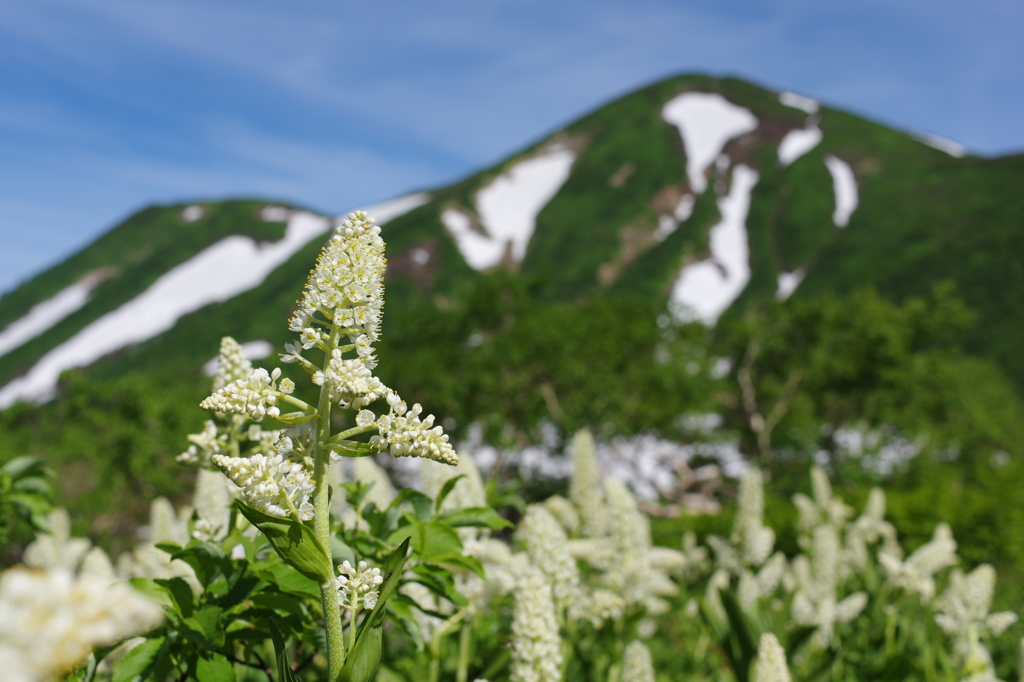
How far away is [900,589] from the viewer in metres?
6.34

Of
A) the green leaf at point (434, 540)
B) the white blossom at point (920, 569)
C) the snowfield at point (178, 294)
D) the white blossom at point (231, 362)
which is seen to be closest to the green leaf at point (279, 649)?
the green leaf at point (434, 540)

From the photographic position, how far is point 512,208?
328 feet

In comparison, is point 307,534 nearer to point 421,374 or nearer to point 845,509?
point 845,509

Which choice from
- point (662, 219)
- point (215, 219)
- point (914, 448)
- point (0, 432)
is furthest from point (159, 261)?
point (914, 448)

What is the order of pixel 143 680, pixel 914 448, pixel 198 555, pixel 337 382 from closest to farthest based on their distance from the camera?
pixel 337 382 → pixel 143 680 → pixel 198 555 → pixel 914 448

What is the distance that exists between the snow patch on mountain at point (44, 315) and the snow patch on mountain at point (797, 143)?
100987mm

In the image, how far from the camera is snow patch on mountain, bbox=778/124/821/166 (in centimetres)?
9938

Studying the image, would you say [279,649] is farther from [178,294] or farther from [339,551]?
[178,294]

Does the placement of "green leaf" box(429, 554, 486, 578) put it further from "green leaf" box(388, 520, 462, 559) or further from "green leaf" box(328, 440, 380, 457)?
"green leaf" box(328, 440, 380, 457)

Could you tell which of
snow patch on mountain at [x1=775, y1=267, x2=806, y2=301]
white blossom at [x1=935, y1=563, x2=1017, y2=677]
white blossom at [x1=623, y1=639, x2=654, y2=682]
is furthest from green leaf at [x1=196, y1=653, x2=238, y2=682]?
snow patch on mountain at [x1=775, y1=267, x2=806, y2=301]

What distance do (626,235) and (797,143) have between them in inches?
1448

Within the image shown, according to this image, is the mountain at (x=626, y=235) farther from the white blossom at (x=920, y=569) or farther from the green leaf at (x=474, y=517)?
the green leaf at (x=474, y=517)

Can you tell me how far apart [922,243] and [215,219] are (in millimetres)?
93075

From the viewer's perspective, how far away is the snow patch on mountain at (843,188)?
8456 cm
